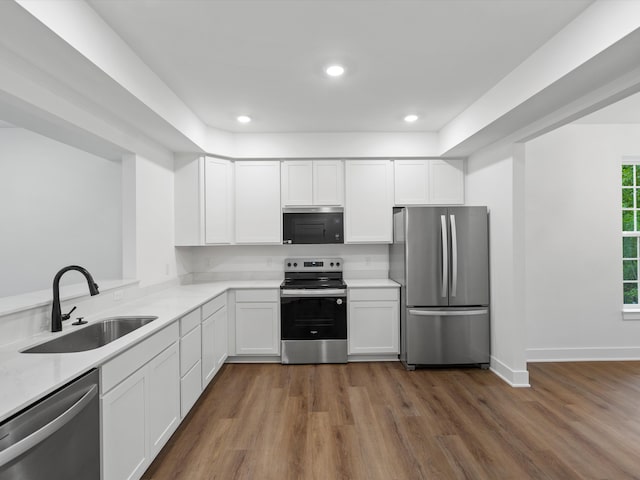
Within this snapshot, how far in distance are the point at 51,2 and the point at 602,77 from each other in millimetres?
3046

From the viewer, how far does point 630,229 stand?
3934 mm

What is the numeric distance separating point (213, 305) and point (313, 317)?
3.72 ft

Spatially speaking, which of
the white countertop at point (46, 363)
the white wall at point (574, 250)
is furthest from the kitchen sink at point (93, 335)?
the white wall at point (574, 250)

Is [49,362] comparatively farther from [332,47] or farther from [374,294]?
[374,294]

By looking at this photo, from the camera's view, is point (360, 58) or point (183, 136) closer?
point (360, 58)

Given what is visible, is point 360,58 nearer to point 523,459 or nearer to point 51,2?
point 51,2

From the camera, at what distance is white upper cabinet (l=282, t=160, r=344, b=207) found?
411 centimetres

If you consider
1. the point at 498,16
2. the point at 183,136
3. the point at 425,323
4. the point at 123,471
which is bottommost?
the point at 123,471

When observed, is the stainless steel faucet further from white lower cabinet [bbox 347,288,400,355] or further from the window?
the window

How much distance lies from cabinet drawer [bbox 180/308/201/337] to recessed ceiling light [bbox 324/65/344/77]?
2163 millimetres

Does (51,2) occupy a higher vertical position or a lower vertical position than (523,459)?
higher

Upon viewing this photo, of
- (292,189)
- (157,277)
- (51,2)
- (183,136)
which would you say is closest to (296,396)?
(157,277)

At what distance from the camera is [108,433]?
1.54 meters

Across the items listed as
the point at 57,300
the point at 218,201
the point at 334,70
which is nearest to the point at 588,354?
the point at 334,70
